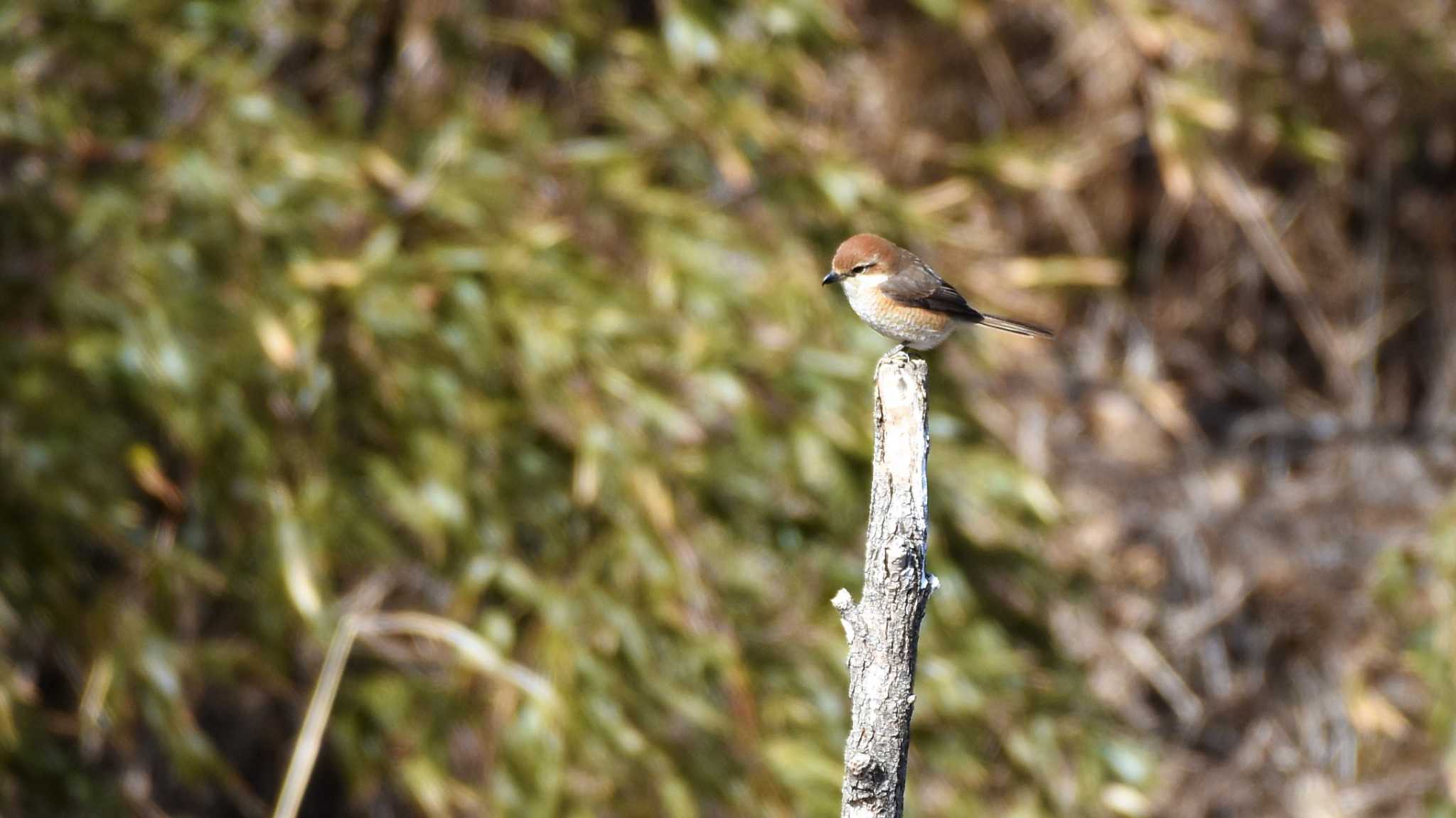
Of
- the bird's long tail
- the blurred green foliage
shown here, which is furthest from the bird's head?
the blurred green foliage

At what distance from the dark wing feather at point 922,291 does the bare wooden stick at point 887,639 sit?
Answer: 0.94 m

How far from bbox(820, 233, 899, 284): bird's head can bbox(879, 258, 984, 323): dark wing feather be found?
0.03 m

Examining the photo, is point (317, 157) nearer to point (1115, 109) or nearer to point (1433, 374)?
point (1115, 109)

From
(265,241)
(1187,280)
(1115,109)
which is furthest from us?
(1187,280)

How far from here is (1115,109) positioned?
488 cm

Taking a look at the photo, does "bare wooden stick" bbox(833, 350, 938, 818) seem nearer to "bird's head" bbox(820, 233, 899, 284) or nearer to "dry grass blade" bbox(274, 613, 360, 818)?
"bird's head" bbox(820, 233, 899, 284)

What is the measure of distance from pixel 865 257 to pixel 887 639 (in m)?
1.16

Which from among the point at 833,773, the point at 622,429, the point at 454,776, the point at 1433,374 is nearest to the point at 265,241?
the point at 622,429

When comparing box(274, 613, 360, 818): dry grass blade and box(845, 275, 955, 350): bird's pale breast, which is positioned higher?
box(845, 275, 955, 350): bird's pale breast

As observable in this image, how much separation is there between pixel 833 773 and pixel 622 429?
0.83m

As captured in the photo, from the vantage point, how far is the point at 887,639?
133 centimetres

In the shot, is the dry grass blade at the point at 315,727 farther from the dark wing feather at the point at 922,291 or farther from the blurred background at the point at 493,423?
the dark wing feather at the point at 922,291

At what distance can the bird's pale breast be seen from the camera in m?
2.36

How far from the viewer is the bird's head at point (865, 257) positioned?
2387mm
